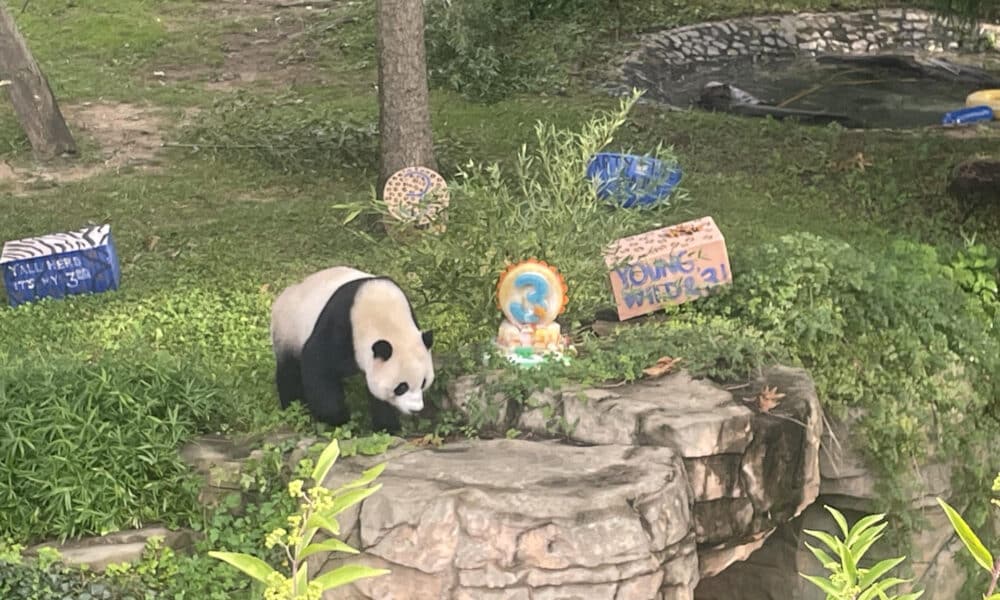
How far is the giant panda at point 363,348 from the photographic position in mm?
4156

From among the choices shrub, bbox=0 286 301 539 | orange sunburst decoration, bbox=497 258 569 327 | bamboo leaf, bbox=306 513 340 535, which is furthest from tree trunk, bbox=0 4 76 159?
bamboo leaf, bbox=306 513 340 535

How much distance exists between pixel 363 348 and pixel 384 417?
32 centimetres

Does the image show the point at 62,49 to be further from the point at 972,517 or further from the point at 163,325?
the point at 972,517

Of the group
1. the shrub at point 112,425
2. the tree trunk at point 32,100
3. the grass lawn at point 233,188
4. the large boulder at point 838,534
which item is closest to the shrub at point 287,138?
the grass lawn at point 233,188

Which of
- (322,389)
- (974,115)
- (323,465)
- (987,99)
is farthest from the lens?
(987,99)

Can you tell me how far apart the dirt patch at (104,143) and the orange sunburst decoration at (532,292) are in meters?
5.85

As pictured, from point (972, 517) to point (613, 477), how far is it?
2050 millimetres

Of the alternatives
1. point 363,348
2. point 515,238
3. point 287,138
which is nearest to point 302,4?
point 287,138

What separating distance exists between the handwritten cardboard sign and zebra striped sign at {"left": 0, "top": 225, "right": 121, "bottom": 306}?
10.3 feet

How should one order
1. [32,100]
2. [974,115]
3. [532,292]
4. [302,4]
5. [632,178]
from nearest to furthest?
[532,292] < [632,178] < [32,100] < [974,115] < [302,4]

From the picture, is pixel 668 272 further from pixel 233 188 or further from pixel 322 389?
pixel 233 188

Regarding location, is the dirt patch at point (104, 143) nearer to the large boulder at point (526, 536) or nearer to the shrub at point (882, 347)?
the shrub at point (882, 347)

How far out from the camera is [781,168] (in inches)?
359

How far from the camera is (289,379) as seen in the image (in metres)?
4.59
